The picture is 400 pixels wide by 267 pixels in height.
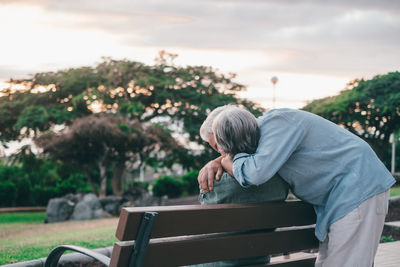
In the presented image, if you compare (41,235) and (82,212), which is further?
(82,212)

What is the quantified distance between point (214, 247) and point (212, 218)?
0.15 meters

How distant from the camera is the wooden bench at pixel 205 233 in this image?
2.11m

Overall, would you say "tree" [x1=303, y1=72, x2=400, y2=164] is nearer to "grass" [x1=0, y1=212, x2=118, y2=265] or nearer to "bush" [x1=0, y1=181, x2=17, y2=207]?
"grass" [x1=0, y1=212, x2=118, y2=265]

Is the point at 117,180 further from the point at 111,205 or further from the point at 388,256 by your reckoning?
the point at 388,256

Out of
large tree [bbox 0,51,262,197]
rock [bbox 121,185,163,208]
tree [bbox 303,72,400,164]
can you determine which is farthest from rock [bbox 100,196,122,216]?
tree [bbox 303,72,400,164]

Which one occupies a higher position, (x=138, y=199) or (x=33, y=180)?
(x=138, y=199)

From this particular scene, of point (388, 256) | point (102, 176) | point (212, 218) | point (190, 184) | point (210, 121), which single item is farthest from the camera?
point (190, 184)

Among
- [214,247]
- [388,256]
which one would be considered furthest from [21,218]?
[214,247]

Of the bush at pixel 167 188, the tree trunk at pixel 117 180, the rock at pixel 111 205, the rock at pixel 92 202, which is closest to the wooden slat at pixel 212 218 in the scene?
the rock at pixel 92 202

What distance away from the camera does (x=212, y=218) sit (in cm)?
232

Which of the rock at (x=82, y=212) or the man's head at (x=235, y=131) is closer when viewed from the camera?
the man's head at (x=235, y=131)

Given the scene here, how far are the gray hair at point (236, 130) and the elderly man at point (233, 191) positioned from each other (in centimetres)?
11

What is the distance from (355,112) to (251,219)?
20.9 metres

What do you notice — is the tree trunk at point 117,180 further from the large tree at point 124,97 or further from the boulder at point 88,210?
Answer: the boulder at point 88,210
